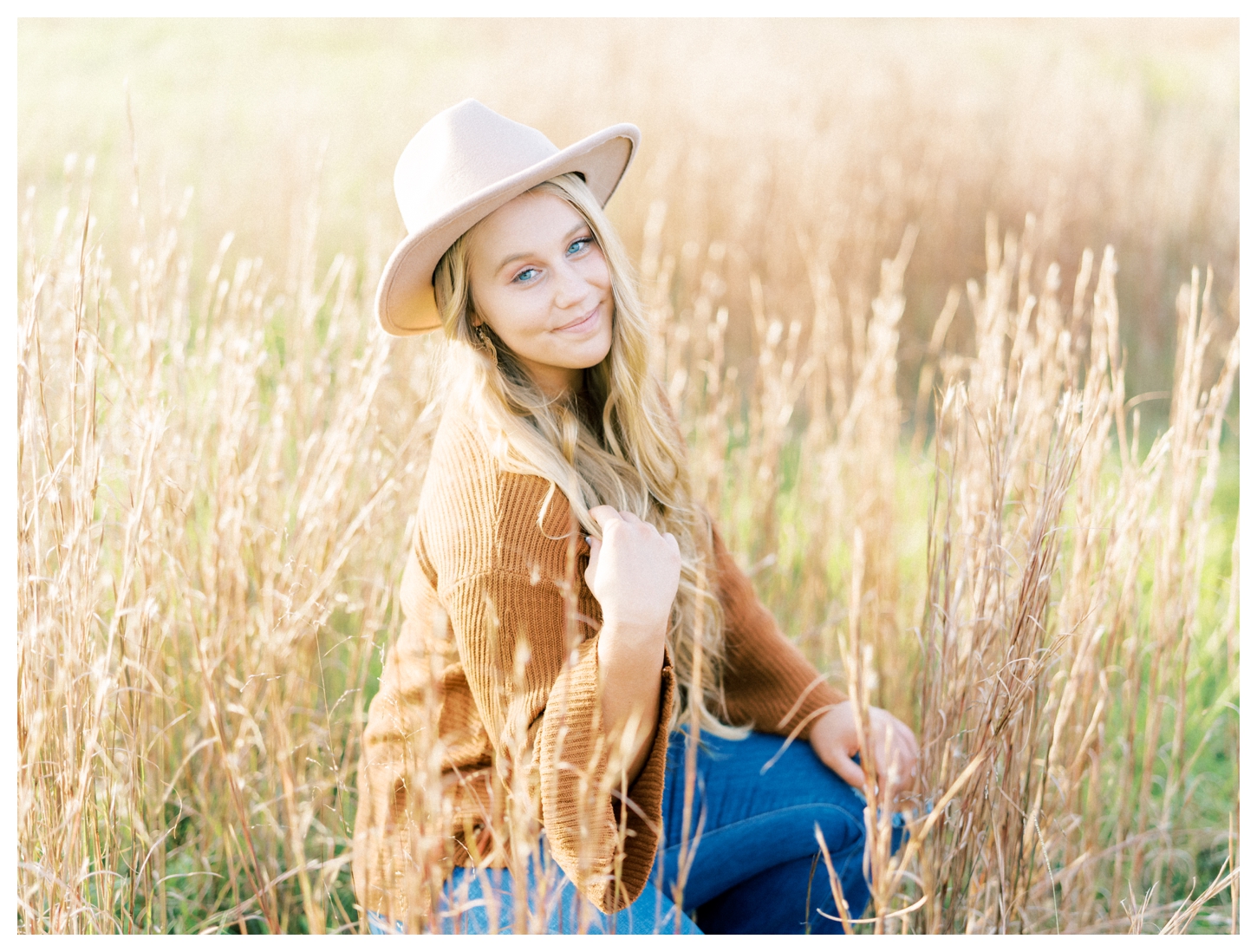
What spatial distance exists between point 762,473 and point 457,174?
118 cm

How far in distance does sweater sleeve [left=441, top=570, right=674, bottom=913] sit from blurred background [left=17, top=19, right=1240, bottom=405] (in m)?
2.27

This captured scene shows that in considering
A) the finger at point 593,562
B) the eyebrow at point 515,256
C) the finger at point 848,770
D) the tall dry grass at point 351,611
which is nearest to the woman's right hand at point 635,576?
the finger at point 593,562

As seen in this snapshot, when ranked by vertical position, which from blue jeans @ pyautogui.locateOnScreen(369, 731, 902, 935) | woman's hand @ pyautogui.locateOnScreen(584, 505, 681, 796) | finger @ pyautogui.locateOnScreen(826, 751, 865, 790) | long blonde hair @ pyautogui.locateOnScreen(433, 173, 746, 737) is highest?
long blonde hair @ pyautogui.locateOnScreen(433, 173, 746, 737)

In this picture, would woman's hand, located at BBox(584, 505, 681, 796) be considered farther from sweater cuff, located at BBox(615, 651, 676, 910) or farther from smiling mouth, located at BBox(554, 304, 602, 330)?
smiling mouth, located at BBox(554, 304, 602, 330)

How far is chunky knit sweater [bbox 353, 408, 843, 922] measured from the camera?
1.05m

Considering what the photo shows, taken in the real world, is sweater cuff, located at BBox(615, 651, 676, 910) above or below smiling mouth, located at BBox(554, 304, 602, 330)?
below

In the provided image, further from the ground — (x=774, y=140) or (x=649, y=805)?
(x=774, y=140)

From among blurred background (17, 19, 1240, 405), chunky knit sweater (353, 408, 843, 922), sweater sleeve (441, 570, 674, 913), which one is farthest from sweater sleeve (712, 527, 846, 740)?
blurred background (17, 19, 1240, 405)

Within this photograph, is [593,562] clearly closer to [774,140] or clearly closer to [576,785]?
[576,785]

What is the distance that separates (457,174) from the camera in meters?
1.21

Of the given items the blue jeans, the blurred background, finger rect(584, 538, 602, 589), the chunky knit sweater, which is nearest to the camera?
the chunky knit sweater

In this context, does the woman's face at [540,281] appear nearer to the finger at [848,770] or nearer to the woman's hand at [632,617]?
the woman's hand at [632,617]

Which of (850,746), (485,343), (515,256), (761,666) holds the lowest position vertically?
(850,746)

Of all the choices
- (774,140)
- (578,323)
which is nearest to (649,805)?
(578,323)
